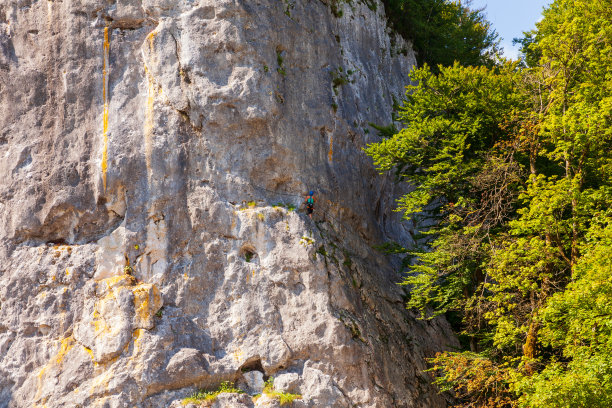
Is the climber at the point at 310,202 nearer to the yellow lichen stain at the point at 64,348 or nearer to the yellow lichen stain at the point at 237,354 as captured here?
the yellow lichen stain at the point at 237,354

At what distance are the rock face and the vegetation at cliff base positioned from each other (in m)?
1.94

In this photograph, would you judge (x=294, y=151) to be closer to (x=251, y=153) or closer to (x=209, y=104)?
(x=251, y=153)

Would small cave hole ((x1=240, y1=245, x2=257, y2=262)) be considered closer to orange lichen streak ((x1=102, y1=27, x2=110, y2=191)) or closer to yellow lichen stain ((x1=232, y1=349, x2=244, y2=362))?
yellow lichen stain ((x1=232, y1=349, x2=244, y2=362))

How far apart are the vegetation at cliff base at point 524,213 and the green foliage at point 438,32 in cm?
668

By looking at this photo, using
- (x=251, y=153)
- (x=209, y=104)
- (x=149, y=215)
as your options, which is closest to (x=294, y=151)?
(x=251, y=153)

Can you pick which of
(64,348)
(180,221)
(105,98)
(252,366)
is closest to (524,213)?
(252,366)

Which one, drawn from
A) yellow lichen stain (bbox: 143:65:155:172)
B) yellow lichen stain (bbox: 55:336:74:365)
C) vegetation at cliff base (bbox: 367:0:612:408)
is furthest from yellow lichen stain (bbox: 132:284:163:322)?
vegetation at cliff base (bbox: 367:0:612:408)

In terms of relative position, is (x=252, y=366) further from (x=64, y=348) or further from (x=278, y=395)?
(x=64, y=348)

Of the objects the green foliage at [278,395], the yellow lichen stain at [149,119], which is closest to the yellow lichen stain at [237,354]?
the green foliage at [278,395]

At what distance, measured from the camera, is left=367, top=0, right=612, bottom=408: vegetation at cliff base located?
12.7 meters

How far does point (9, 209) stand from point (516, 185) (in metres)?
13.5

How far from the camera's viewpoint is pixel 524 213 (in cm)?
1463

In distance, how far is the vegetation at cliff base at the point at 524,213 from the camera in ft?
41.8

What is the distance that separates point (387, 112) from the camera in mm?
21062
